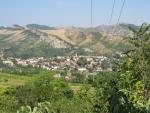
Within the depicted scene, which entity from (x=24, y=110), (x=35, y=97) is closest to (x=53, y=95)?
(x=35, y=97)

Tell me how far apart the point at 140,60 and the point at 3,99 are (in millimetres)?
63185

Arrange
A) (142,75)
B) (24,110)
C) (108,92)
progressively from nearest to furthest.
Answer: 1. (24,110)
2. (142,75)
3. (108,92)

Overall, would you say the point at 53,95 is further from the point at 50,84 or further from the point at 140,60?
the point at 140,60

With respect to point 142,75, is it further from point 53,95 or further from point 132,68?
point 53,95

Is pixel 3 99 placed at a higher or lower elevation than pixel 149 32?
lower

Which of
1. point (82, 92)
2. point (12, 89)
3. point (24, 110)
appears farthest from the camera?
point (12, 89)

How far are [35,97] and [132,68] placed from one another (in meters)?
62.5

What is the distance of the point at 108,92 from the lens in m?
23.8

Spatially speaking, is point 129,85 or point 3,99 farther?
point 3,99

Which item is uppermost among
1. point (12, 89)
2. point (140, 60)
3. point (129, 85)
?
point (140, 60)

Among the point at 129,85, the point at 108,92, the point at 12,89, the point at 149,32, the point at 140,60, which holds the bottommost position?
the point at 12,89

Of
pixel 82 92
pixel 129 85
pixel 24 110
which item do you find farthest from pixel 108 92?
pixel 82 92

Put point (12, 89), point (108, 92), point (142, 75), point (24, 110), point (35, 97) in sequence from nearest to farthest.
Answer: point (24, 110)
point (142, 75)
point (108, 92)
point (35, 97)
point (12, 89)

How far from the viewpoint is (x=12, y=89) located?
A: 89562 millimetres
